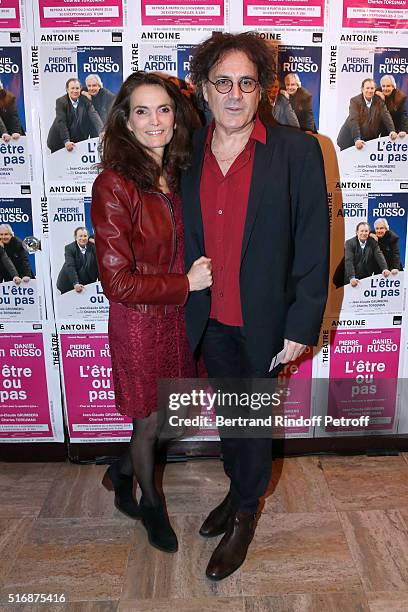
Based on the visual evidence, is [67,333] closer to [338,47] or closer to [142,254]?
[142,254]

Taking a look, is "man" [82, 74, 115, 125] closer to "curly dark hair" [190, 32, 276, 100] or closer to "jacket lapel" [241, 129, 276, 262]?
"curly dark hair" [190, 32, 276, 100]

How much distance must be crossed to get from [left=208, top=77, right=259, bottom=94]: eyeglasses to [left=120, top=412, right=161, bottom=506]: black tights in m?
1.11

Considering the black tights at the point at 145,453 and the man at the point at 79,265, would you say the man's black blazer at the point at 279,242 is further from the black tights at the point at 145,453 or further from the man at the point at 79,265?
the man at the point at 79,265

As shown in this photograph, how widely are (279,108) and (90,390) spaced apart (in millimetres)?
1479

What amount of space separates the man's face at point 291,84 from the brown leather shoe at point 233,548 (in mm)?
1638

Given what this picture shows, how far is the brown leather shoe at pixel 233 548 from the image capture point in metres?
1.99

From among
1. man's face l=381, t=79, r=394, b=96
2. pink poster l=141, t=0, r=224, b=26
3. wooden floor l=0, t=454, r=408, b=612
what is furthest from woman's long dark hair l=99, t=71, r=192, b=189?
wooden floor l=0, t=454, r=408, b=612

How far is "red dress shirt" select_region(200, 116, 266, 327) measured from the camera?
→ 5.88 feet

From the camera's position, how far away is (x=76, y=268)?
8.14ft

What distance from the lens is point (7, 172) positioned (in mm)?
2365

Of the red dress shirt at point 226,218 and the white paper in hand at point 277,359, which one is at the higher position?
the red dress shirt at point 226,218

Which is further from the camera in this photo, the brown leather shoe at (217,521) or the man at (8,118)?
the man at (8,118)

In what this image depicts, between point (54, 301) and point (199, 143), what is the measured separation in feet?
3.31

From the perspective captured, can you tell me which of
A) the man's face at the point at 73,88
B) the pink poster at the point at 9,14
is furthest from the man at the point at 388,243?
the pink poster at the point at 9,14
